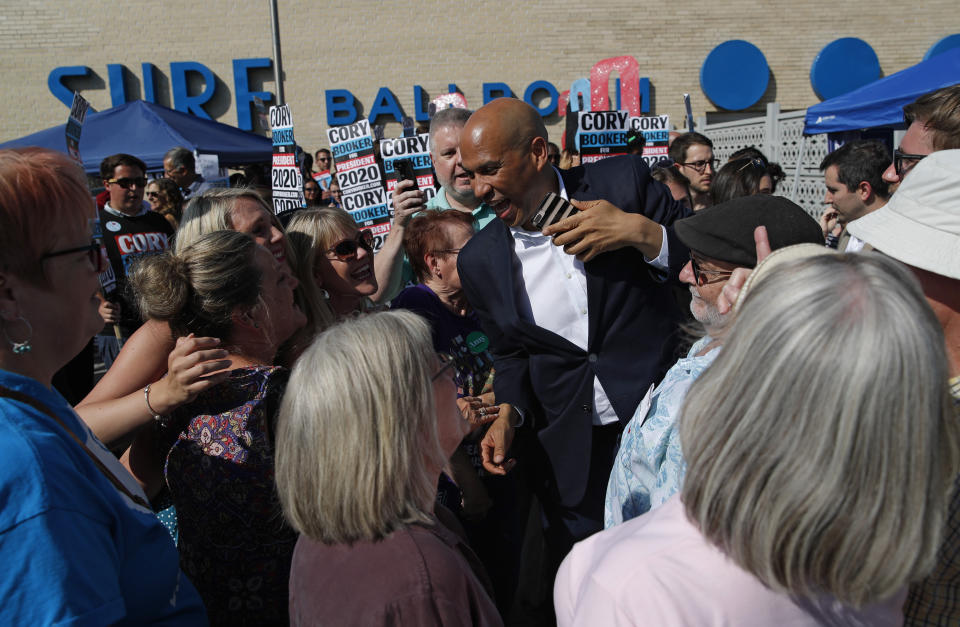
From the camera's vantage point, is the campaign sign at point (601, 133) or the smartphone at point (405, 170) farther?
the campaign sign at point (601, 133)

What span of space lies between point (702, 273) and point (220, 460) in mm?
1480

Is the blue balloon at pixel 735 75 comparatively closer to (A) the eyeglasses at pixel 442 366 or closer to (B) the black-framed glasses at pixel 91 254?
(A) the eyeglasses at pixel 442 366

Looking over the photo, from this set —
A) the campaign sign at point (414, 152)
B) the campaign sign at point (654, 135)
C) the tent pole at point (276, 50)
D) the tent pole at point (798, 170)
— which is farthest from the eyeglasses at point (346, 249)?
the tent pole at point (276, 50)

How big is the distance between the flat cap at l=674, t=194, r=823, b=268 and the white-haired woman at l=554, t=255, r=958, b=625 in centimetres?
84

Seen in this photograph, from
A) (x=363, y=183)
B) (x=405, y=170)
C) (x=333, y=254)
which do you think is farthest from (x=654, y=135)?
(x=333, y=254)

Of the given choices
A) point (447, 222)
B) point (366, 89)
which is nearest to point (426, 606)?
point (447, 222)

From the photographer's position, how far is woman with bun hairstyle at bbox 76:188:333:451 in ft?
6.00

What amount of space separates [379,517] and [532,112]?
6.41ft

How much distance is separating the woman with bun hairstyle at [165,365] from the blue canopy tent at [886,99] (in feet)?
24.1

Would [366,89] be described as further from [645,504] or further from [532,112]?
[645,504]

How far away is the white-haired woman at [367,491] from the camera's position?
4.18ft

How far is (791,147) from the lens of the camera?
10.5 meters

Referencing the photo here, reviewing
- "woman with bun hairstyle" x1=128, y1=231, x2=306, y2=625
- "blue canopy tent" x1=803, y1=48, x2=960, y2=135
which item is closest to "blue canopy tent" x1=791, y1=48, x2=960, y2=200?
"blue canopy tent" x1=803, y1=48, x2=960, y2=135

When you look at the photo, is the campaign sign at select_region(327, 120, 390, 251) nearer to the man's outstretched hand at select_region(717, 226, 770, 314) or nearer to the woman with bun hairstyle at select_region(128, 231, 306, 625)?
the woman with bun hairstyle at select_region(128, 231, 306, 625)
